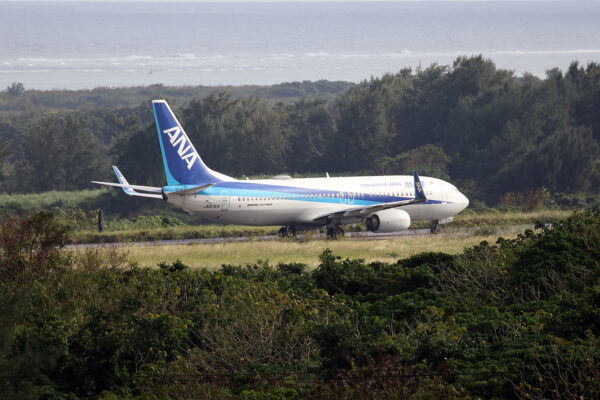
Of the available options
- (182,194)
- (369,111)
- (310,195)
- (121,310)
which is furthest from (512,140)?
(121,310)

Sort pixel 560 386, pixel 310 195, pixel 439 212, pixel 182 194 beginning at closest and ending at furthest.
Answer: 1. pixel 560 386
2. pixel 182 194
3. pixel 310 195
4. pixel 439 212

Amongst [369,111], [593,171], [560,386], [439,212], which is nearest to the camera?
[560,386]

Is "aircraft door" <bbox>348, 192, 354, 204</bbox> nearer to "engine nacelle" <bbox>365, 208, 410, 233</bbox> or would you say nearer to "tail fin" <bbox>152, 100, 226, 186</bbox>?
"engine nacelle" <bbox>365, 208, 410, 233</bbox>

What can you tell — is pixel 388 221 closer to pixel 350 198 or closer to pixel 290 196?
pixel 350 198

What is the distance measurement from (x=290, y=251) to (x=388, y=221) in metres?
9.45

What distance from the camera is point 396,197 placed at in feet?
156

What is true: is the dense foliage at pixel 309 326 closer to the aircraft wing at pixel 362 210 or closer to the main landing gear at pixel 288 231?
the aircraft wing at pixel 362 210

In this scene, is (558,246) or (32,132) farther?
(32,132)

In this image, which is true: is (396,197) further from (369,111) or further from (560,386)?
(369,111)

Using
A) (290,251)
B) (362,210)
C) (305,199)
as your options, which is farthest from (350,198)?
(290,251)

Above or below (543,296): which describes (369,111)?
above

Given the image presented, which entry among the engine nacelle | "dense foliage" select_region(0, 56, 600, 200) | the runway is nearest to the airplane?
the engine nacelle

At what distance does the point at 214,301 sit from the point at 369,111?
8313cm

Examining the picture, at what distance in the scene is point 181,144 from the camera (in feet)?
141
